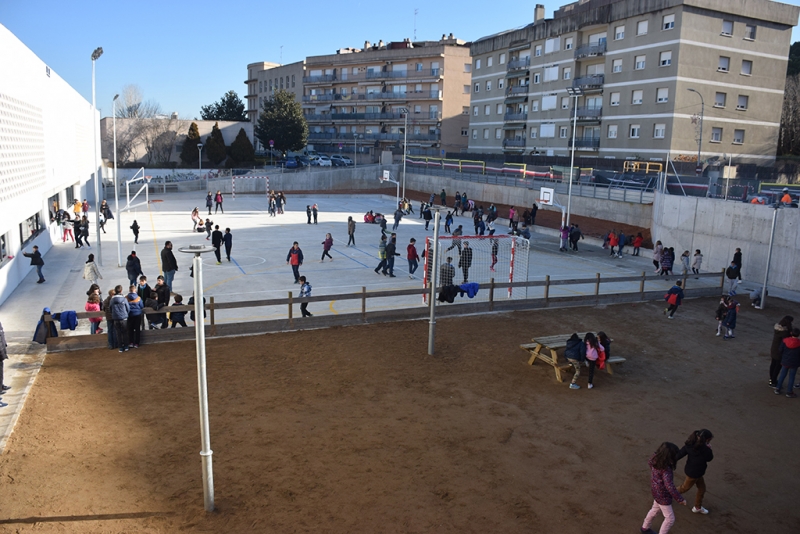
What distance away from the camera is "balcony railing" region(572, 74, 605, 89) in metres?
53.5

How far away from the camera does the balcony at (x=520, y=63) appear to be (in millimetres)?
62656

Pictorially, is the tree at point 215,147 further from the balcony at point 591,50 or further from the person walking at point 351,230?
the person walking at point 351,230

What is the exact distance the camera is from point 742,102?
49656 mm

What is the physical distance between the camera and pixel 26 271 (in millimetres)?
22000

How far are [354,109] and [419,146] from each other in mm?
13397

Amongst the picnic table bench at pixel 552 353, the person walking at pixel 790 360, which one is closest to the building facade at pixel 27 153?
the picnic table bench at pixel 552 353

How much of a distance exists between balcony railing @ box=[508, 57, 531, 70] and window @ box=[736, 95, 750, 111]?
20684 mm

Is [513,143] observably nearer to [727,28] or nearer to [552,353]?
[727,28]

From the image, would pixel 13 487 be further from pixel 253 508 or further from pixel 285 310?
pixel 285 310

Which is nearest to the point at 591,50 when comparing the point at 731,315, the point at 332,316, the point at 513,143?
the point at 513,143

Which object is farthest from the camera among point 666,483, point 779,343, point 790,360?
point 779,343

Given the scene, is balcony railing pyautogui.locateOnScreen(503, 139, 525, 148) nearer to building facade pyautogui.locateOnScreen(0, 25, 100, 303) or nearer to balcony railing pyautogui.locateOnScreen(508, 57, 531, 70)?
balcony railing pyautogui.locateOnScreen(508, 57, 531, 70)

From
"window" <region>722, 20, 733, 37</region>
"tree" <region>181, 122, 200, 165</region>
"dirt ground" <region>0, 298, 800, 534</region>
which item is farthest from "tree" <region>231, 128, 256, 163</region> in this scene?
"dirt ground" <region>0, 298, 800, 534</region>

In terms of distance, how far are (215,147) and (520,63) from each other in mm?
35713
